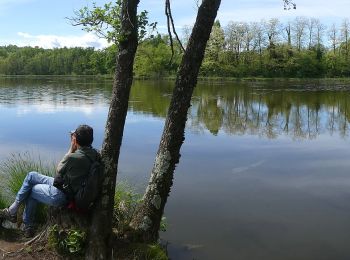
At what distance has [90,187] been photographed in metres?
5.57

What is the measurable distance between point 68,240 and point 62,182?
711 mm

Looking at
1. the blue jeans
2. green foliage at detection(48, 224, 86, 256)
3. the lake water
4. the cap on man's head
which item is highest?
the cap on man's head

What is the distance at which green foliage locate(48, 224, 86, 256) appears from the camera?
18.7 feet

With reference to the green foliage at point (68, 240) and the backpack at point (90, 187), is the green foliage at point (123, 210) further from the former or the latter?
the backpack at point (90, 187)

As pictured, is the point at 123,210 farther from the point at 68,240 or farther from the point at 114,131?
the point at 114,131

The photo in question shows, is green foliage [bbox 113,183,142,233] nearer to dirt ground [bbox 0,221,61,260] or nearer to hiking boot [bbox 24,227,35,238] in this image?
dirt ground [bbox 0,221,61,260]

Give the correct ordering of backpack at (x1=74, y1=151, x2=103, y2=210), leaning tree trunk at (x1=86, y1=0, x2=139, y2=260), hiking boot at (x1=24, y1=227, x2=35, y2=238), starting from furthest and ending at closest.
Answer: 1. hiking boot at (x1=24, y1=227, x2=35, y2=238)
2. leaning tree trunk at (x1=86, y1=0, x2=139, y2=260)
3. backpack at (x1=74, y1=151, x2=103, y2=210)

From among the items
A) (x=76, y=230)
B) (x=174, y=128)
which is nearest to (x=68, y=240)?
(x=76, y=230)

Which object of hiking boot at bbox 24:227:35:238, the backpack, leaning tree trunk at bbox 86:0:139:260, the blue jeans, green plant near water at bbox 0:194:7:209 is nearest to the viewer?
the backpack

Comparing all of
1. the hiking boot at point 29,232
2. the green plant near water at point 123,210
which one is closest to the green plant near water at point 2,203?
the hiking boot at point 29,232

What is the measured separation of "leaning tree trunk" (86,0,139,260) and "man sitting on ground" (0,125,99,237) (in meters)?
0.24

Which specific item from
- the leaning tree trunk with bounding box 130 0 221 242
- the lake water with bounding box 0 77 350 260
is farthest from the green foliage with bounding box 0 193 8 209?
the lake water with bounding box 0 77 350 260

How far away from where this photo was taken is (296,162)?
43.7ft

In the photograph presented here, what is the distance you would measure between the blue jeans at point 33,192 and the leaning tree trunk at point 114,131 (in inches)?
28.7
